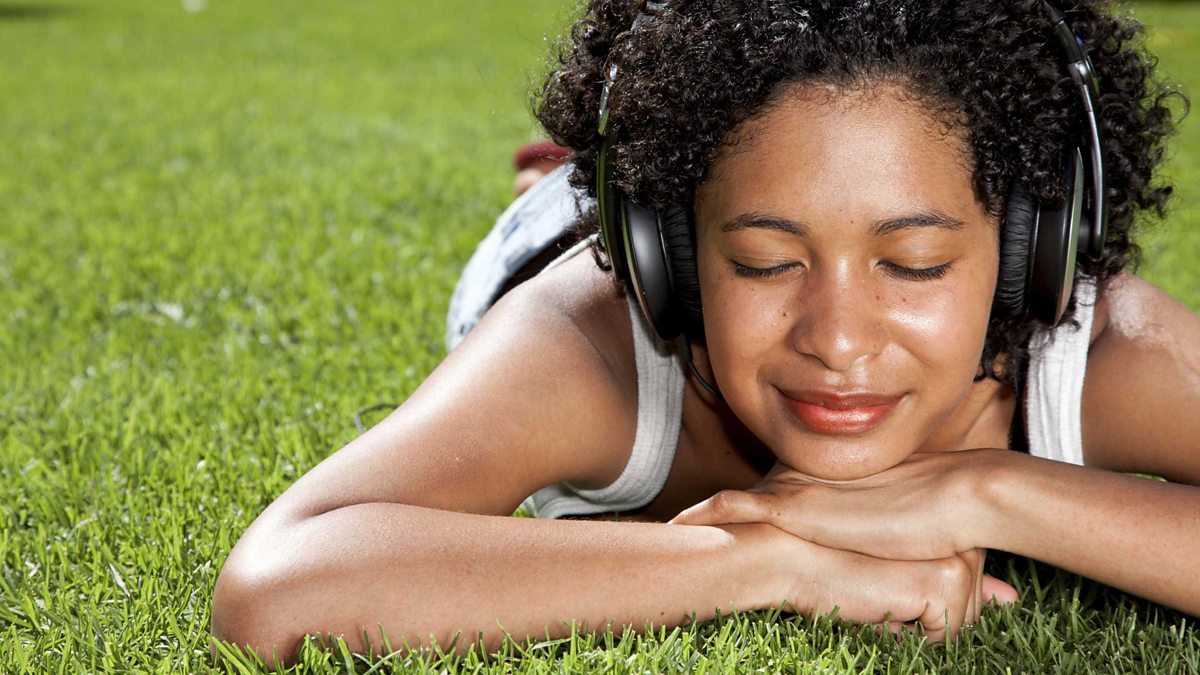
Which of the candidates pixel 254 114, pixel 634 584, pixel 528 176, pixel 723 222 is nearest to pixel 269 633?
pixel 634 584

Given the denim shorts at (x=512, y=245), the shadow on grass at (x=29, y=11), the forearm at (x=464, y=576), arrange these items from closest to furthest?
1. the forearm at (x=464, y=576)
2. the denim shorts at (x=512, y=245)
3. the shadow on grass at (x=29, y=11)

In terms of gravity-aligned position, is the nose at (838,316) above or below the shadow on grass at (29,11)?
below

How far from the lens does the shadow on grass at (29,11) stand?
1505 centimetres

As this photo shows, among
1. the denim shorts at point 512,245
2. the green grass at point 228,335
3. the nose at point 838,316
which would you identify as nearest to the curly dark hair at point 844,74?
the nose at point 838,316

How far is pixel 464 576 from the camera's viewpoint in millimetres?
1877

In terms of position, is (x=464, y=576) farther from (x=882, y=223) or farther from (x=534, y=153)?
(x=534, y=153)

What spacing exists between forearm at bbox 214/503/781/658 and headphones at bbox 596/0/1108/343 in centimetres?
39

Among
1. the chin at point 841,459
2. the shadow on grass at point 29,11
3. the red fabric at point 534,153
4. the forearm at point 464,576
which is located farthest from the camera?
the shadow on grass at point 29,11

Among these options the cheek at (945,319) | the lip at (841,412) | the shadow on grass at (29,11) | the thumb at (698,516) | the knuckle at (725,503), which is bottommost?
the thumb at (698,516)

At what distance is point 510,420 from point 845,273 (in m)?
0.62

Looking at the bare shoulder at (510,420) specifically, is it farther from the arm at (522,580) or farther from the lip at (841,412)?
the lip at (841,412)

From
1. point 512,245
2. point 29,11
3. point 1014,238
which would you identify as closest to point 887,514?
point 1014,238

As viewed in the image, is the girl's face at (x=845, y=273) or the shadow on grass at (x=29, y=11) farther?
the shadow on grass at (x=29, y=11)

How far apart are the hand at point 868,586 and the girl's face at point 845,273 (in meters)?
0.15
